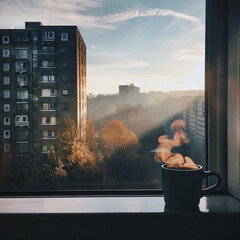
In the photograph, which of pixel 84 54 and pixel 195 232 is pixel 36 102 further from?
pixel 195 232

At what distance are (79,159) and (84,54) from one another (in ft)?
1.31

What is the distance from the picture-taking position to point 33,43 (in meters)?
1.18

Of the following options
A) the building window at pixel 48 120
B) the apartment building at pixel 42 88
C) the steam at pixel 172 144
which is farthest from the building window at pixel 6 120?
the steam at pixel 172 144

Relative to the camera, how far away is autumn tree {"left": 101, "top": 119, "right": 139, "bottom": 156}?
121 cm

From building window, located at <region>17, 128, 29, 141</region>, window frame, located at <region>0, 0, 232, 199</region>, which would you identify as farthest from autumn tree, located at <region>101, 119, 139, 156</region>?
building window, located at <region>17, 128, 29, 141</region>

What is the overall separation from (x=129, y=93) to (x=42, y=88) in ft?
1.08

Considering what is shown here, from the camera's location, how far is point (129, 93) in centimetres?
121

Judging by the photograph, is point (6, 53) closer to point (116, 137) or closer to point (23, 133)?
point (23, 133)

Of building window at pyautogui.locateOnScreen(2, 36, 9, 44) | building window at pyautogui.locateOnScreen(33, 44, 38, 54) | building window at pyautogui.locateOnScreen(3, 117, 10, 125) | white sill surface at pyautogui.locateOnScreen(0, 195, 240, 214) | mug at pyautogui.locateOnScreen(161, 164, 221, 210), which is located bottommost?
white sill surface at pyautogui.locateOnScreen(0, 195, 240, 214)

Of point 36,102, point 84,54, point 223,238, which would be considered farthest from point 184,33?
point 223,238

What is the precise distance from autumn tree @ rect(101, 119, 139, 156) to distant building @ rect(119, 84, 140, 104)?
3.4 inches

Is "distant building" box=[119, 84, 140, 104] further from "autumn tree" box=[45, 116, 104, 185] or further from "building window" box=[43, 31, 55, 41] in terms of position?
"building window" box=[43, 31, 55, 41]

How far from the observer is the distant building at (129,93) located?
1214mm

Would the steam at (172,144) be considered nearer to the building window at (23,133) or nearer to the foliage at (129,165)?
the foliage at (129,165)
